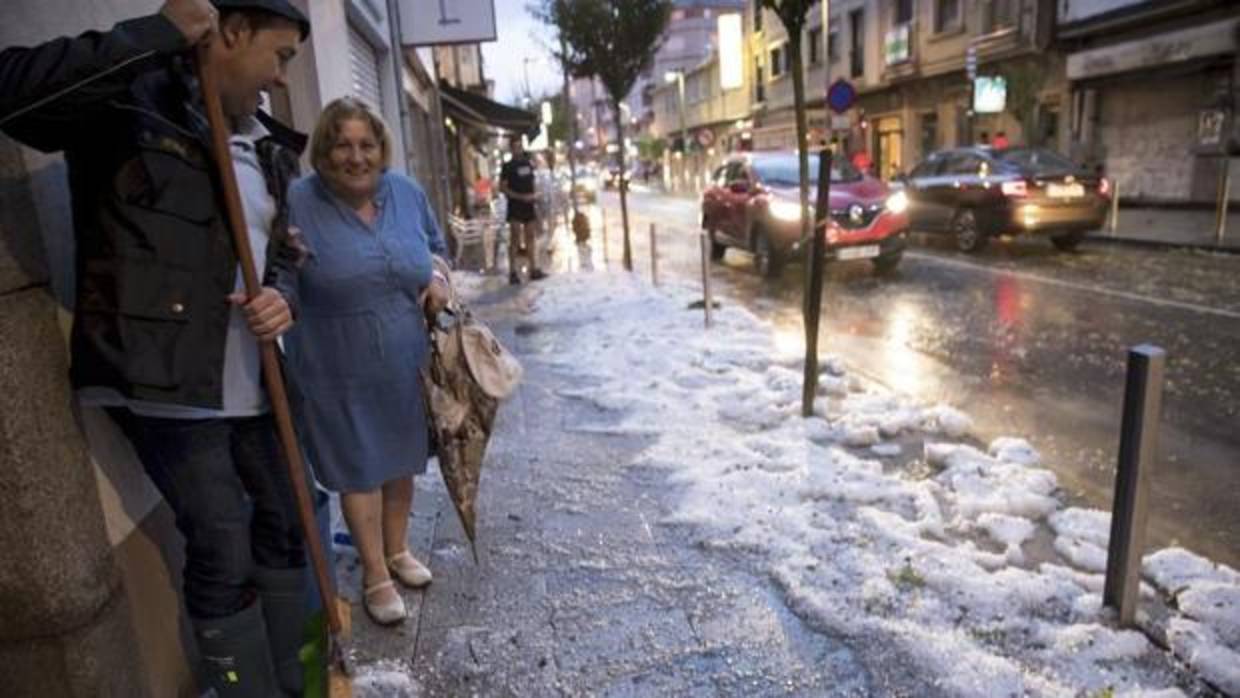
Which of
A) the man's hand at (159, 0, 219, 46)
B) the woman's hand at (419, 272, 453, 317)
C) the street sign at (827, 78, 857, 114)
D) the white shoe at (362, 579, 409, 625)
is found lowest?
the white shoe at (362, 579, 409, 625)

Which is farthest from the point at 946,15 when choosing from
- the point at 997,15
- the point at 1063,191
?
the point at 1063,191

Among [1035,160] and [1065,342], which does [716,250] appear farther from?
[1065,342]

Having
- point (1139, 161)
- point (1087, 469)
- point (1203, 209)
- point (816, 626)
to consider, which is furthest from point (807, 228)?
Answer: point (1139, 161)

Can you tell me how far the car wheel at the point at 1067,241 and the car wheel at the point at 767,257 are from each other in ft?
15.9

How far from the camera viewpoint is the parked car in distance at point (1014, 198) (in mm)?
12758

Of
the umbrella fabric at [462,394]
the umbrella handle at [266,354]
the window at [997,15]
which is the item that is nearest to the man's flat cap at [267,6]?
the umbrella handle at [266,354]

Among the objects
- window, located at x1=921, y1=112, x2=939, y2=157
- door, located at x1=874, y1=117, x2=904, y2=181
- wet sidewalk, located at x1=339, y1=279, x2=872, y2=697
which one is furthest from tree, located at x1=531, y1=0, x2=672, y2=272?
door, located at x1=874, y1=117, x2=904, y2=181

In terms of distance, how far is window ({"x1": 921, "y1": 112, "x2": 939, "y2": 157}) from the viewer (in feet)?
91.7

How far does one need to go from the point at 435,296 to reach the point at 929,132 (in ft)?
93.8

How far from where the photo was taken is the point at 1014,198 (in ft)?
42.1

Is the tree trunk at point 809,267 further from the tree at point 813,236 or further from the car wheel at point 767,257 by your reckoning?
the car wheel at point 767,257

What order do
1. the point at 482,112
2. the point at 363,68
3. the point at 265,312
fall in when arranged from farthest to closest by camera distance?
1. the point at 482,112
2. the point at 363,68
3. the point at 265,312

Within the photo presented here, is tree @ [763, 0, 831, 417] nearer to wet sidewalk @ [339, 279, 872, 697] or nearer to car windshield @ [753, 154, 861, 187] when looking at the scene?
wet sidewalk @ [339, 279, 872, 697]

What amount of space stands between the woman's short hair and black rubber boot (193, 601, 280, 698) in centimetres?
138
